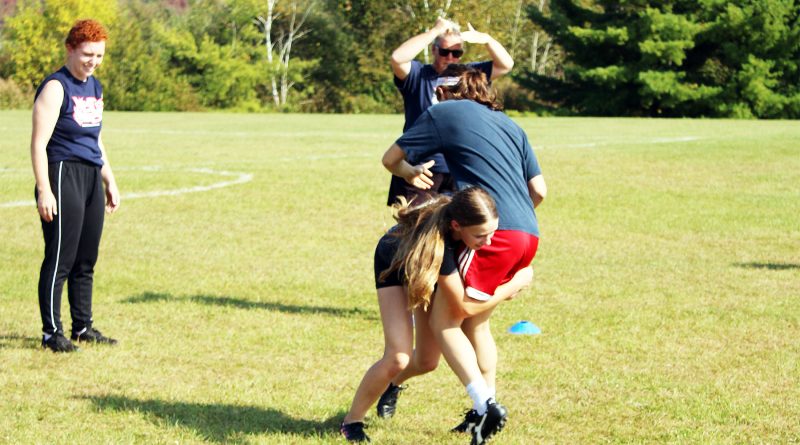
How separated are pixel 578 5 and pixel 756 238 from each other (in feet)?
155

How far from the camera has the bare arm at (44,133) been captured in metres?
7.02

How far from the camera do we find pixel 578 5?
58.8m

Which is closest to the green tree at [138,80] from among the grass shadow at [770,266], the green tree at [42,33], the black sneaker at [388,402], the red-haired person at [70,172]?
the green tree at [42,33]

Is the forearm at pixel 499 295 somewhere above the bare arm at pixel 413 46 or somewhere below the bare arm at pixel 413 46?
below

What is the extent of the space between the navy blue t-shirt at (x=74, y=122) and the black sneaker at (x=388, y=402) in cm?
271

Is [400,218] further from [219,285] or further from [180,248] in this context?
[180,248]

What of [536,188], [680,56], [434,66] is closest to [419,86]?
[434,66]

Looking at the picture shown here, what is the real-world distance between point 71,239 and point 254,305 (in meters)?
2.17

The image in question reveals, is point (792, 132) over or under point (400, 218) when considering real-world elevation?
under

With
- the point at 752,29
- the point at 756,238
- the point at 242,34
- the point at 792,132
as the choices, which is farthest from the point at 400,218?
the point at 242,34

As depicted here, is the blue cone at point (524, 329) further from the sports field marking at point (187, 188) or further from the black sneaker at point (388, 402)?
the sports field marking at point (187, 188)

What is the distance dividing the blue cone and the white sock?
3.15m

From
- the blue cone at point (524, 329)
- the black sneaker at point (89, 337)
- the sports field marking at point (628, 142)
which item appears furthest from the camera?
the sports field marking at point (628, 142)

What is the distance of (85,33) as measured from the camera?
7.04 metres
